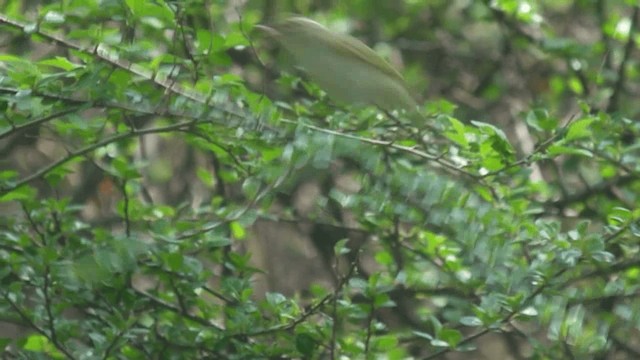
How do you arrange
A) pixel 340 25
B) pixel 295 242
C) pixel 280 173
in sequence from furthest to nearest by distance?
pixel 295 242, pixel 340 25, pixel 280 173

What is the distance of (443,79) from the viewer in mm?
4324

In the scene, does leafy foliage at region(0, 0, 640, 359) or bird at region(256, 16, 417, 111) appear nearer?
leafy foliage at region(0, 0, 640, 359)

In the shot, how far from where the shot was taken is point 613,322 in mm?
2648

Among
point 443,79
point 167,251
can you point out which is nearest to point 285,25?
point 167,251

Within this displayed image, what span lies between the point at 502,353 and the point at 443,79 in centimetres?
116

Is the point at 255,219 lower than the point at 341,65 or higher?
lower

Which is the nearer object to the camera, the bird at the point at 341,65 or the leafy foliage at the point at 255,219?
the leafy foliage at the point at 255,219

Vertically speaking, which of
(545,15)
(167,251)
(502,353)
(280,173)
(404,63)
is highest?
(280,173)

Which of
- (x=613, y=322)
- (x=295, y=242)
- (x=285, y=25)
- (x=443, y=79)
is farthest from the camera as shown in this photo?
(x=295, y=242)

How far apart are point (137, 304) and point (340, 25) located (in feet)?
5.30

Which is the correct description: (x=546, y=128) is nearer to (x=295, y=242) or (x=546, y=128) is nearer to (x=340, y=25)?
(x=340, y=25)

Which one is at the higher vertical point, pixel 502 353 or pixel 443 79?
pixel 443 79

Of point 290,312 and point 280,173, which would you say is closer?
point 280,173

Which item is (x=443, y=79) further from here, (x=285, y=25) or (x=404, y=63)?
(x=285, y=25)
